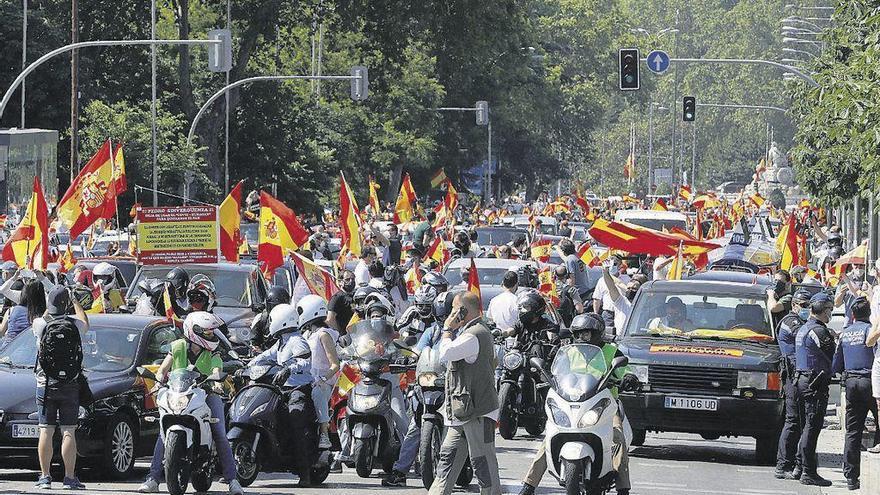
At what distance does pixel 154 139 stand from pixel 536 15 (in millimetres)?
57655

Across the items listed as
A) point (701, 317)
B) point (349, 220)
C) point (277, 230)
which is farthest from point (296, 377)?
point (349, 220)

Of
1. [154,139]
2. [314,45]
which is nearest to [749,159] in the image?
[314,45]

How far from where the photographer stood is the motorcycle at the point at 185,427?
13.4 metres

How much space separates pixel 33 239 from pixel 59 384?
319 inches

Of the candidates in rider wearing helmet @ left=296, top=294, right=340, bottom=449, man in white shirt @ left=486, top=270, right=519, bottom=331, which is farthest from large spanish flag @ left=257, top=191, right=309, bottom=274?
rider wearing helmet @ left=296, top=294, right=340, bottom=449

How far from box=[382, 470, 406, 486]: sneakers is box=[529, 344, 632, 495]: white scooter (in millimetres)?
1978

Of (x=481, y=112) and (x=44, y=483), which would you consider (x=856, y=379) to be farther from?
(x=481, y=112)

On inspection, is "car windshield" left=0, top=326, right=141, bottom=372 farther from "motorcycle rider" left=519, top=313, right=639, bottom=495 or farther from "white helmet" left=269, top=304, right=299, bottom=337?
"motorcycle rider" left=519, top=313, right=639, bottom=495

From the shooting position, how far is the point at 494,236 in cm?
4144

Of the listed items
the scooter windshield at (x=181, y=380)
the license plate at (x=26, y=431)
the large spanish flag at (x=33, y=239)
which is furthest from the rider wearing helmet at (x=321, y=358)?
the large spanish flag at (x=33, y=239)

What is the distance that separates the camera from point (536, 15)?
339 ft

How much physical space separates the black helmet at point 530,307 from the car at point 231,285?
16.7 ft

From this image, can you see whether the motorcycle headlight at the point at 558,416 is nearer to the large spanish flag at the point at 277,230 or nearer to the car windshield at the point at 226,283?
the car windshield at the point at 226,283

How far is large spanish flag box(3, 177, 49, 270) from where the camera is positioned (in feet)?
70.5
